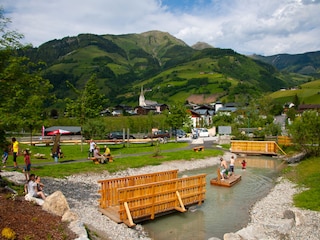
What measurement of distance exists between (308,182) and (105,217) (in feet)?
54.0

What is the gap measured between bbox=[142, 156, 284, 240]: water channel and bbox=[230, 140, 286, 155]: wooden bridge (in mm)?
17427

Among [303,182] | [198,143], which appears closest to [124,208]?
[303,182]

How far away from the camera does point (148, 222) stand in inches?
639

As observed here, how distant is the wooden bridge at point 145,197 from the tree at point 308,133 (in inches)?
895

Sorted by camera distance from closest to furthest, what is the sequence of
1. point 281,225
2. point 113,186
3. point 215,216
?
1. point 281,225
2. point 113,186
3. point 215,216

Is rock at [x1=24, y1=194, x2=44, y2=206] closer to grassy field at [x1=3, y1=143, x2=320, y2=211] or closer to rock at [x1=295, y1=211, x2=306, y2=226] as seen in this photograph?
grassy field at [x1=3, y1=143, x2=320, y2=211]

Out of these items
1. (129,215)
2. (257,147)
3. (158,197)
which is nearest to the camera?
(129,215)

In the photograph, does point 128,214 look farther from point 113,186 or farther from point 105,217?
point 113,186

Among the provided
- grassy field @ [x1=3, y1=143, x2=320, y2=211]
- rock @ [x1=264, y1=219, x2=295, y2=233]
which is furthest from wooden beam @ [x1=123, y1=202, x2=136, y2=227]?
grassy field @ [x1=3, y1=143, x2=320, y2=211]

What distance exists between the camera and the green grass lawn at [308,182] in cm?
1842

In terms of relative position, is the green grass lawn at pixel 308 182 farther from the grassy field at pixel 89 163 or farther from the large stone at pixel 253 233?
the grassy field at pixel 89 163

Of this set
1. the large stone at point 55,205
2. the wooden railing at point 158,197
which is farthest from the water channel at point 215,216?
the large stone at point 55,205

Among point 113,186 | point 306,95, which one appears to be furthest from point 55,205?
point 306,95

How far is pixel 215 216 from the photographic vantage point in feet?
57.6
